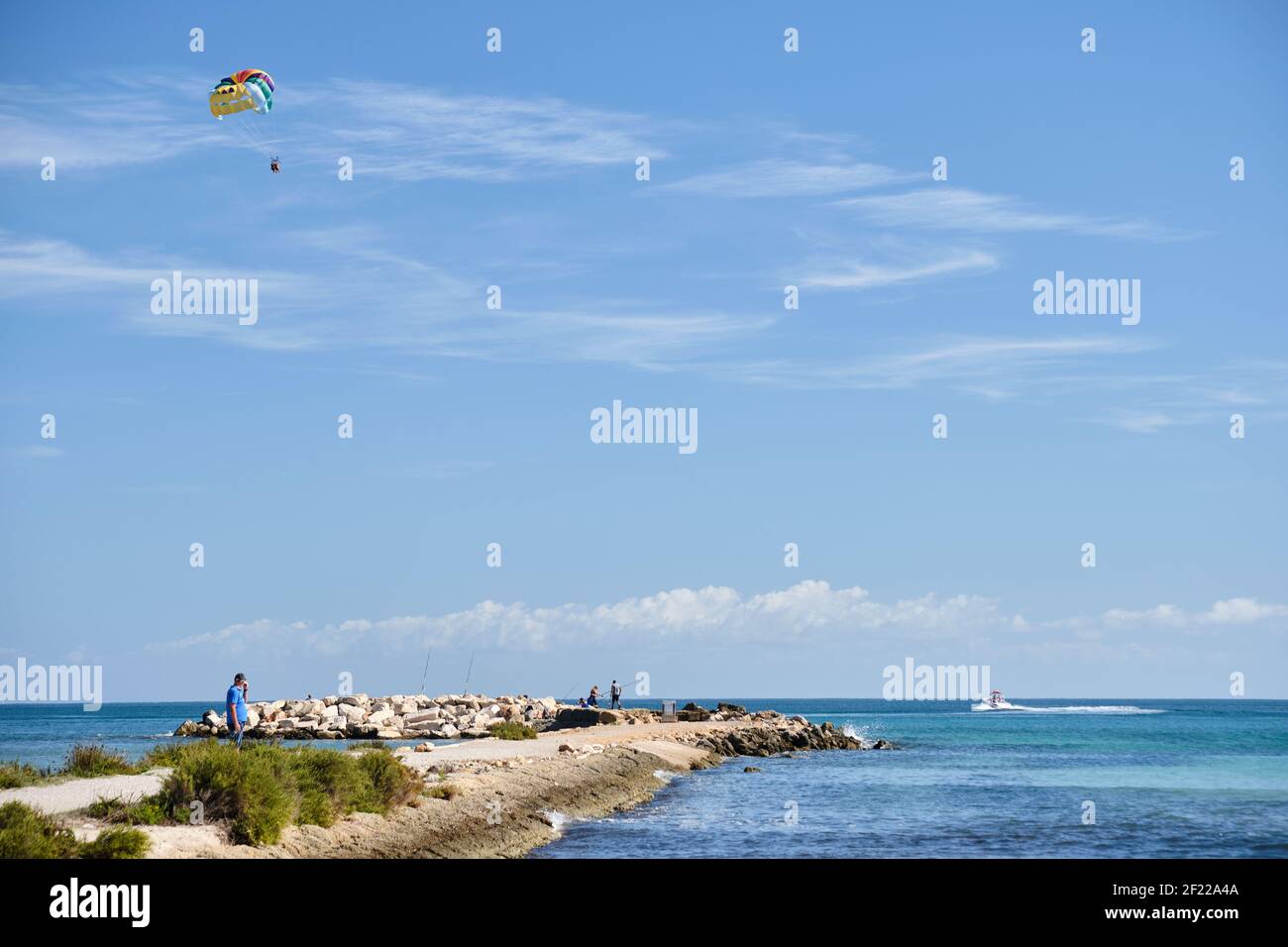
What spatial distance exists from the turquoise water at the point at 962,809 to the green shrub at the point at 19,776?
9332 mm

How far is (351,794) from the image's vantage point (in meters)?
23.5

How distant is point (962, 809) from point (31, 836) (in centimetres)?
2593

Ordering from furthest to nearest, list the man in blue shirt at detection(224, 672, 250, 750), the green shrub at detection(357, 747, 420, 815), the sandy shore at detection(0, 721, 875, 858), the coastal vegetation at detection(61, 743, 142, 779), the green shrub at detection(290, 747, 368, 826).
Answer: the man in blue shirt at detection(224, 672, 250, 750) < the coastal vegetation at detection(61, 743, 142, 779) < the green shrub at detection(357, 747, 420, 815) < the green shrub at detection(290, 747, 368, 826) < the sandy shore at detection(0, 721, 875, 858)

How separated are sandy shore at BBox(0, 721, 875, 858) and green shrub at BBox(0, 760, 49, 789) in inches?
12.2

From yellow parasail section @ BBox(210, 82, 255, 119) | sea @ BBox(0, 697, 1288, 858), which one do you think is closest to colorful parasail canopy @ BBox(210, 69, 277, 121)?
yellow parasail section @ BBox(210, 82, 255, 119)

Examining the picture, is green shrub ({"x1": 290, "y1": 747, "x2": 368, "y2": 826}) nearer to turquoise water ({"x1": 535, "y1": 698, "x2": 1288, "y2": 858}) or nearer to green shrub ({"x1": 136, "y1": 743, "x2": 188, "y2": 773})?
green shrub ({"x1": 136, "y1": 743, "x2": 188, "y2": 773})

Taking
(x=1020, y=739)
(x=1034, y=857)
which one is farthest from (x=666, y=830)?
(x=1020, y=739)

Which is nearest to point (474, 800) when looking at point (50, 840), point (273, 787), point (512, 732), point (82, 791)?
point (273, 787)

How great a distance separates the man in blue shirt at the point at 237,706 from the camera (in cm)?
2661

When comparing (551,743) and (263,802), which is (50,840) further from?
(551,743)

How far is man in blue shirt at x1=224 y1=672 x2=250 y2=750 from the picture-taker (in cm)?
2661

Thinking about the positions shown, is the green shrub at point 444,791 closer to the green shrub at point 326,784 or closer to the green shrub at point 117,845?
the green shrub at point 326,784

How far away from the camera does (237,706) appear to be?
26.9 meters
